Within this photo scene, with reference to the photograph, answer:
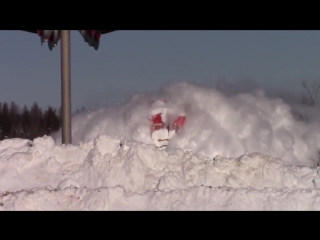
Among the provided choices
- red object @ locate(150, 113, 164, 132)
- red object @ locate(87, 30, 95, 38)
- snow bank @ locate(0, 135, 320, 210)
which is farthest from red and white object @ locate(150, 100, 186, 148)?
red object @ locate(87, 30, 95, 38)

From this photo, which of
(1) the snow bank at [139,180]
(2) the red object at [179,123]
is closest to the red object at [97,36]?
(1) the snow bank at [139,180]

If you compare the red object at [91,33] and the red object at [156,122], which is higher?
the red object at [91,33]

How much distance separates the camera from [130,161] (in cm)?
454

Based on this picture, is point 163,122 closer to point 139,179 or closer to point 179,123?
point 179,123

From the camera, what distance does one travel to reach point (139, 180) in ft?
14.6

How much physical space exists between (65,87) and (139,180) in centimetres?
178

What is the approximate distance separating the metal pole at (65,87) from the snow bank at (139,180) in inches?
22.7

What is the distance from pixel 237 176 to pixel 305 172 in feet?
2.77

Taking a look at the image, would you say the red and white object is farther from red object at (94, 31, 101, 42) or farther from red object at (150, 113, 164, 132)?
red object at (94, 31, 101, 42)

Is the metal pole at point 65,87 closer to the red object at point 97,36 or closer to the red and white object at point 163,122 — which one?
the red object at point 97,36

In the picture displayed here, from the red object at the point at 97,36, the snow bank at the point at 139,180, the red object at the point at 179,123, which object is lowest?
the snow bank at the point at 139,180

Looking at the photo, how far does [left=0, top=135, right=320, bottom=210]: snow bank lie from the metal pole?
1.89 ft

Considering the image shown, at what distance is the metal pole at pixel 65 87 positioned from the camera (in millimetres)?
5547

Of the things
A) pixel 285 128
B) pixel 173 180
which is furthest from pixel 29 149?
pixel 285 128
